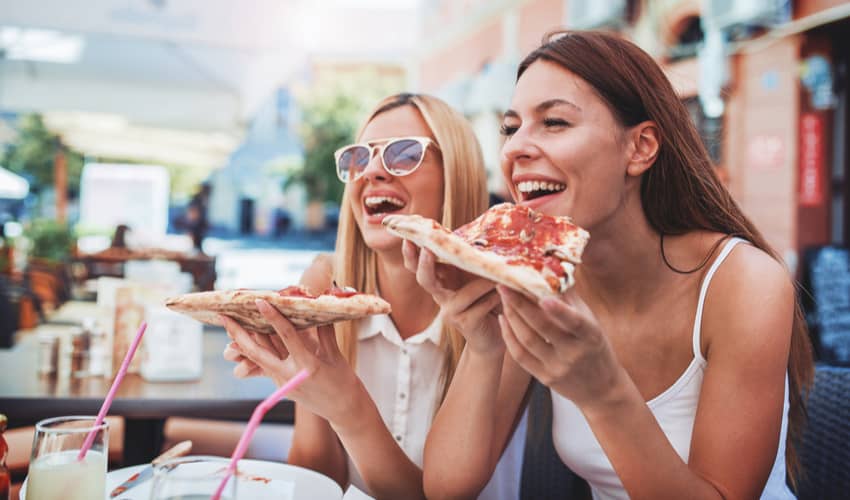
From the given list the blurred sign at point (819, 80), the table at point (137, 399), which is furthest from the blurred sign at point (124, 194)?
the blurred sign at point (819, 80)

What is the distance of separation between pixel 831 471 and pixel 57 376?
301 cm

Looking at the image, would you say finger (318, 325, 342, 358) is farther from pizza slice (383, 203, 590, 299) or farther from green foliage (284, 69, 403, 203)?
green foliage (284, 69, 403, 203)

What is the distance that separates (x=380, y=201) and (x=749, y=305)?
1.28 m

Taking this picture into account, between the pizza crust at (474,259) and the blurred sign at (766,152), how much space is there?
7880mm

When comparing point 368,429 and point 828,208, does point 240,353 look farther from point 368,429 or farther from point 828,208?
point 828,208

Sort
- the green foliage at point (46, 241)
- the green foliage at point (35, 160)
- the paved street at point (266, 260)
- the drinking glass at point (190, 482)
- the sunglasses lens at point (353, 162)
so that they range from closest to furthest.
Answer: the drinking glass at point (190, 482)
the sunglasses lens at point (353, 162)
the green foliage at point (46, 241)
the paved street at point (266, 260)
the green foliage at point (35, 160)

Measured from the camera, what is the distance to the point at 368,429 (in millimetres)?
1774

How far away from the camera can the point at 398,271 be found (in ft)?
8.21

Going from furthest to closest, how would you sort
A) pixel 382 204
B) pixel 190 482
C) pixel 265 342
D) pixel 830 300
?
pixel 830 300 < pixel 382 204 < pixel 265 342 < pixel 190 482

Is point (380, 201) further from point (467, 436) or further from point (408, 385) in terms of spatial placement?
point (467, 436)

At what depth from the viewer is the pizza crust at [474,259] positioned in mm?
1268

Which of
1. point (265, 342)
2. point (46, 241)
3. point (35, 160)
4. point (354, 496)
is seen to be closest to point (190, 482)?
point (354, 496)

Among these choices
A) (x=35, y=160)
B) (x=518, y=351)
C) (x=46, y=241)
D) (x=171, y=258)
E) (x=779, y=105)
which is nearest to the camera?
(x=518, y=351)

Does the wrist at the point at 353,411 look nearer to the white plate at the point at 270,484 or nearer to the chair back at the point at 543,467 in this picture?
the white plate at the point at 270,484
